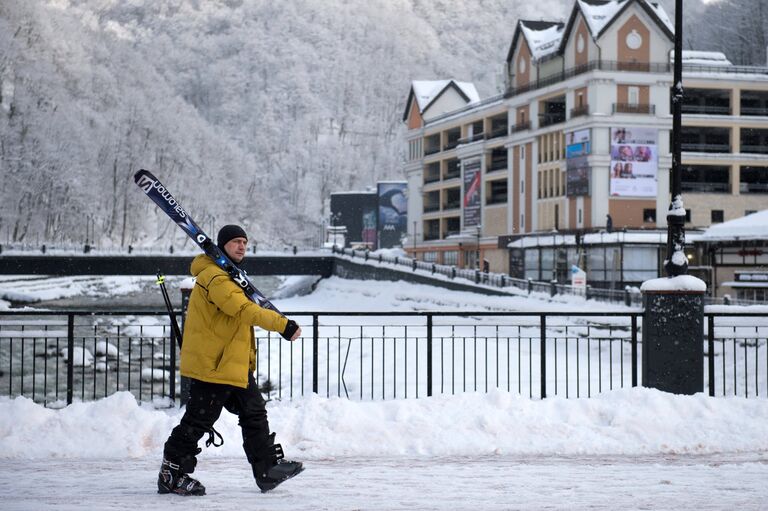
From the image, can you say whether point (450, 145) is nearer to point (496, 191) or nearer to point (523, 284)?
point (496, 191)

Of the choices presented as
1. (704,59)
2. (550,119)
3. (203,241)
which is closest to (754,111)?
(704,59)

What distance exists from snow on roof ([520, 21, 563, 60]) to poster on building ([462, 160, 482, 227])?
11.5 m

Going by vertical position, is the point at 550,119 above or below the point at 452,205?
above

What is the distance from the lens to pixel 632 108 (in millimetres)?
55938

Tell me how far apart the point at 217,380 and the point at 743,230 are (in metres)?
37.1

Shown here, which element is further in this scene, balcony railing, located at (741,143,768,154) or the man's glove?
balcony railing, located at (741,143,768,154)

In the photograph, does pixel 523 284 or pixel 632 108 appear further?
pixel 632 108

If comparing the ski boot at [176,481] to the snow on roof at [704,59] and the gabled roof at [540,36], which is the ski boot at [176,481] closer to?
the gabled roof at [540,36]

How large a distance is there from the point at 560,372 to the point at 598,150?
92.2 ft

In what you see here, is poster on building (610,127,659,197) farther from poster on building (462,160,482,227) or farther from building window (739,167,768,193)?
poster on building (462,160,482,227)

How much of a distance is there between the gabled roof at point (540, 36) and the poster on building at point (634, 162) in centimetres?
854

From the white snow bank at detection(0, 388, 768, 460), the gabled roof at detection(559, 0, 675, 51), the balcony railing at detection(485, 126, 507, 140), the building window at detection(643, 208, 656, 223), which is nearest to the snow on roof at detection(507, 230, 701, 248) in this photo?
the building window at detection(643, 208, 656, 223)

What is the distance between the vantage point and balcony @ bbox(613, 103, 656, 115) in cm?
5575

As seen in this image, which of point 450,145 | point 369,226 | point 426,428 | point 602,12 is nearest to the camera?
point 426,428
